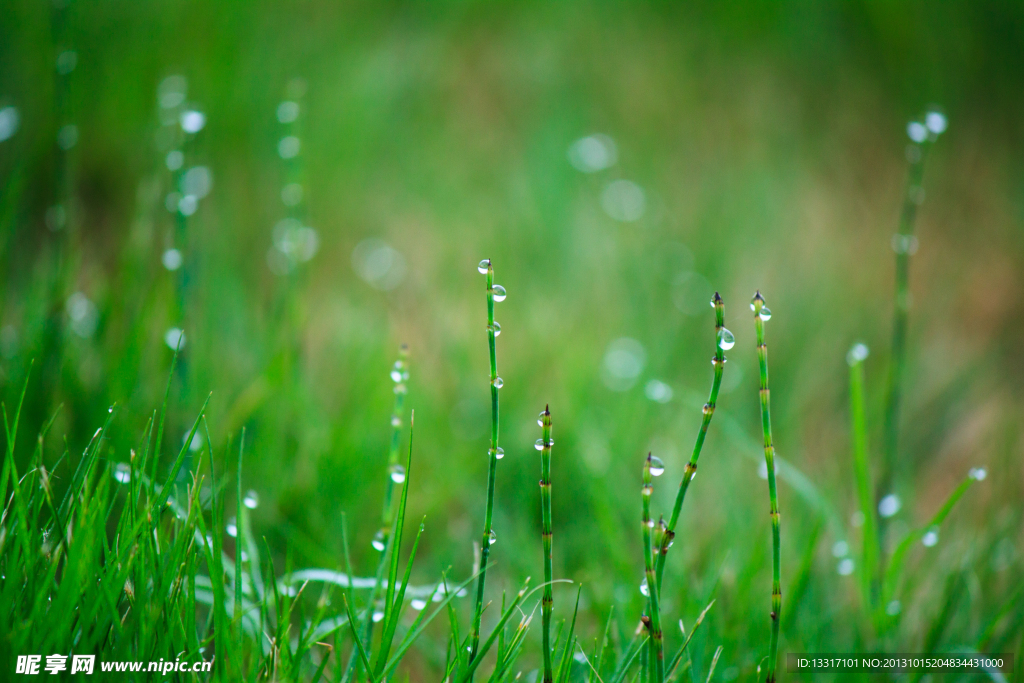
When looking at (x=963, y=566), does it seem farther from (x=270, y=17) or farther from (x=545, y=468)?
(x=270, y=17)

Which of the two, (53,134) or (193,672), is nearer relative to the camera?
(193,672)

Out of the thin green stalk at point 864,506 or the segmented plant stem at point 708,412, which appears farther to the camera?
the thin green stalk at point 864,506

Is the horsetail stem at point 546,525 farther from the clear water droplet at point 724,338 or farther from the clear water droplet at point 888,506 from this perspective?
the clear water droplet at point 888,506

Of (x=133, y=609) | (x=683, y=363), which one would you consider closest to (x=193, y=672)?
(x=133, y=609)

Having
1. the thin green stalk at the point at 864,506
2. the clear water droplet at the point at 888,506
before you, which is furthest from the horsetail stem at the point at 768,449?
the clear water droplet at the point at 888,506

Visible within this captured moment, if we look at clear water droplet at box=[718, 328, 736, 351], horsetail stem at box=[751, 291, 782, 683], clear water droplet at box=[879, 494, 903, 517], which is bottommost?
clear water droplet at box=[879, 494, 903, 517]

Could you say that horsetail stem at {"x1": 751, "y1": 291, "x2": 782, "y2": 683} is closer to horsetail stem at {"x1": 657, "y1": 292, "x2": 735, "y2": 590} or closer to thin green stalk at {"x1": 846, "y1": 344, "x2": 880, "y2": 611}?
horsetail stem at {"x1": 657, "y1": 292, "x2": 735, "y2": 590}

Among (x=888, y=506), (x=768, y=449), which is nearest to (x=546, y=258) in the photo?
(x=888, y=506)

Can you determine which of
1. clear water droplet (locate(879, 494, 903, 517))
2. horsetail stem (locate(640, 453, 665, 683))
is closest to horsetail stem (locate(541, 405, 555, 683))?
horsetail stem (locate(640, 453, 665, 683))
